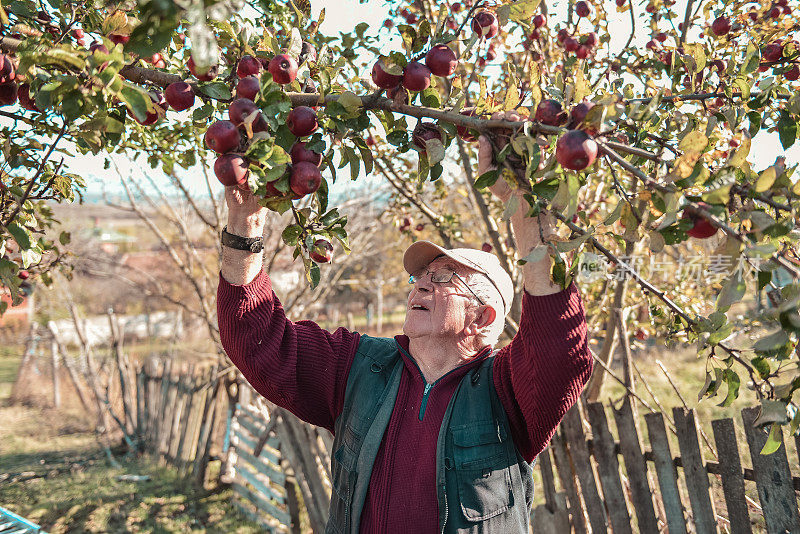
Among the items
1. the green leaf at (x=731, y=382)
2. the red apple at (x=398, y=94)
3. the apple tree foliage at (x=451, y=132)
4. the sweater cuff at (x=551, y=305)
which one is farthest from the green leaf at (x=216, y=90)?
the green leaf at (x=731, y=382)

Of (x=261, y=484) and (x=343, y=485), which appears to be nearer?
(x=343, y=485)

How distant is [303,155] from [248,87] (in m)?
0.18

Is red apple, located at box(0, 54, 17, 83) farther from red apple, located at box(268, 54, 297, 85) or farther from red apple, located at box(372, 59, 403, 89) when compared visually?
red apple, located at box(372, 59, 403, 89)

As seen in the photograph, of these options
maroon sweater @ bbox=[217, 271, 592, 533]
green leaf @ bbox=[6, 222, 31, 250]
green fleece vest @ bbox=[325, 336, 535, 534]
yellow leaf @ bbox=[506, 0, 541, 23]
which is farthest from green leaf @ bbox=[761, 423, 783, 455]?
green leaf @ bbox=[6, 222, 31, 250]

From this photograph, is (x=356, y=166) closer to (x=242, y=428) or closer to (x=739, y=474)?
(x=739, y=474)

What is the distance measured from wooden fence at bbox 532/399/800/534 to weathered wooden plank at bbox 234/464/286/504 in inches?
94.0

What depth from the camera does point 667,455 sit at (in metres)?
2.63

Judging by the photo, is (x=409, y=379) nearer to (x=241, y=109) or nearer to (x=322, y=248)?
(x=322, y=248)

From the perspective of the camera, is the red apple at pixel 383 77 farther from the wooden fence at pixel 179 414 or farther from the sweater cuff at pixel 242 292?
the wooden fence at pixel 179 414

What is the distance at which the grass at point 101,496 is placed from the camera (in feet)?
15.6

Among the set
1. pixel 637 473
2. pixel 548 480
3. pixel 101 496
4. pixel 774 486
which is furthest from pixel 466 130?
pixel 101 496

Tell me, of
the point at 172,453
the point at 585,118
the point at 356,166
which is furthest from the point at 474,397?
the point at 172,453

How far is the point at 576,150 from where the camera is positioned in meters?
1.04

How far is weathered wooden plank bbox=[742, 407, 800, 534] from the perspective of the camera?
7.30ft
